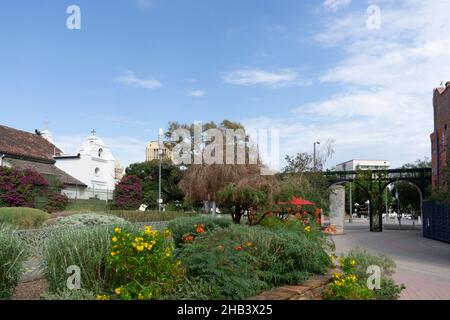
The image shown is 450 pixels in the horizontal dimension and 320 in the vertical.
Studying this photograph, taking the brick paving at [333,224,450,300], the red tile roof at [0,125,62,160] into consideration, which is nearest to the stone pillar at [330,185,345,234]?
the brick paving at [333,224,450,300]

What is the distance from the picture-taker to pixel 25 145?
35188 millimetres

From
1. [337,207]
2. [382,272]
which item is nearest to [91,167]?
[337,207]

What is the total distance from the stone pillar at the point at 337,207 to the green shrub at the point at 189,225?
74.7 feet

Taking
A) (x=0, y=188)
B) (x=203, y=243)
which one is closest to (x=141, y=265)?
(x=203, y=243)

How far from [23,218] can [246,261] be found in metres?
12.0

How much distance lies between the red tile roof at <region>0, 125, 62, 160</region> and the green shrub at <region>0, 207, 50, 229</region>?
1592cm

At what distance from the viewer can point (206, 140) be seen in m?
29.7

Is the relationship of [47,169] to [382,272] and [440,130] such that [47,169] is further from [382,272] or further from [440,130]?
[382,272]

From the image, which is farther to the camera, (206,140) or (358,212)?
(358,212)

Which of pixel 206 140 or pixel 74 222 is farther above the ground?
pixel 206 140

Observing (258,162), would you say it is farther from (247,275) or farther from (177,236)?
(247,275)

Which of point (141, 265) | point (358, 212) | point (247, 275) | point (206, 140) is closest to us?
point (141, 265)

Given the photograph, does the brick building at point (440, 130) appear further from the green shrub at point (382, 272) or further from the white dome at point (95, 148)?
the white dome at point (95, 148)

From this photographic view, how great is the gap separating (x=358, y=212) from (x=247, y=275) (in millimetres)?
85964
